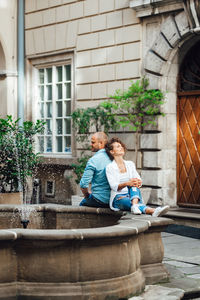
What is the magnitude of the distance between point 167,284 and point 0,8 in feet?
37.3

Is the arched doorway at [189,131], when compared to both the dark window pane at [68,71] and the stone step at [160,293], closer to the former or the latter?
the dark window pane at [68,71]

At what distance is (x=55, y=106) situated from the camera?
15.7m

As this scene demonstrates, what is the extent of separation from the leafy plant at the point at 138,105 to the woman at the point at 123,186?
464 centimetres

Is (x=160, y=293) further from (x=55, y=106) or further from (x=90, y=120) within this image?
(x=55, y=106)

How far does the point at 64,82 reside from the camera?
603 inches

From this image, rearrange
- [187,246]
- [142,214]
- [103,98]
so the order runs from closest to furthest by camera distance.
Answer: [142,214] → [187,246] → [103,98]

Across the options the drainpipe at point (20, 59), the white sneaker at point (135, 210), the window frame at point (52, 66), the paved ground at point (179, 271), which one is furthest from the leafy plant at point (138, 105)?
the white sneaker at point (135, 210)

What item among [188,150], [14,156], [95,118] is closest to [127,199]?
[14,156]

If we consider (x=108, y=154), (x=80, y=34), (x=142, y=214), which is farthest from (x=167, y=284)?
(x=80, y=34)

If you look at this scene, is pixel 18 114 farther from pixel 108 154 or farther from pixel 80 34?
pixel 108 154

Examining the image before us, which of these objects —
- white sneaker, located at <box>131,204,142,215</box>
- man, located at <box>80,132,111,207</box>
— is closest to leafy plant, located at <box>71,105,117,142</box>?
man, located at <box>80,132,111,207</box>

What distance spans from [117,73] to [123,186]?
637 cm

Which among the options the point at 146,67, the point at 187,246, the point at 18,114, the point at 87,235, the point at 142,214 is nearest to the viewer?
the point at 87,235

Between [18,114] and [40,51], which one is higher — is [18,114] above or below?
below
